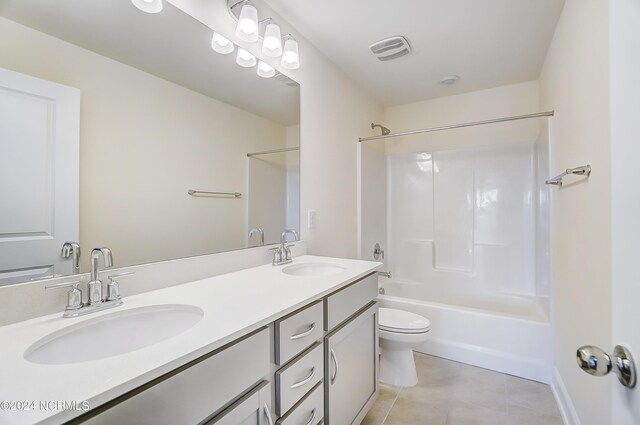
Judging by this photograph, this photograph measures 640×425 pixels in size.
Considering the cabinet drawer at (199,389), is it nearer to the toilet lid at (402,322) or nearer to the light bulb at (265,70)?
the toilet lid at (402,322)

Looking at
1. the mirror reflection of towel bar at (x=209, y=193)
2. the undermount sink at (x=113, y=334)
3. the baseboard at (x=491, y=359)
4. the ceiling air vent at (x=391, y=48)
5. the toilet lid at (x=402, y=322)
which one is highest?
the ceiling air vent at (x=391, y=48)

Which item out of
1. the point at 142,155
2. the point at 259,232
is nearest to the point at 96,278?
the point at 142,155

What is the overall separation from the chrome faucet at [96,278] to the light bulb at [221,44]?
110 cm

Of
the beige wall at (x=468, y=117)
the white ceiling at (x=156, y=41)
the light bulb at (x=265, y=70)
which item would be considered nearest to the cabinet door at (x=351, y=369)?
the white ceiling at (x=156, y=41)

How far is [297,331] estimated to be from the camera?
0.97 m

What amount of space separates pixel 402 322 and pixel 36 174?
2.03 metres

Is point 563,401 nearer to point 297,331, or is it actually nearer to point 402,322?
point 402,322

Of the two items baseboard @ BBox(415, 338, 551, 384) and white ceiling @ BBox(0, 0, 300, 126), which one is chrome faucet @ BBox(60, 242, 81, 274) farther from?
baseboard @ BBox(415, 338, 551, 384)

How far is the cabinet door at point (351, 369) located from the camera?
1.16 metres

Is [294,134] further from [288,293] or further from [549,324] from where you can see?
[549,324]

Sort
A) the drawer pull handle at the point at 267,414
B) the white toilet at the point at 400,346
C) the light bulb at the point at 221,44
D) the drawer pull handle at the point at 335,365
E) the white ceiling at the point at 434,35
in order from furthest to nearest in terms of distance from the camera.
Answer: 1. the white toilet at the point at 400,346
2. the white ceiling at the point at 434,35
3. the light bulb at the point at 221,44
4. the drawer pull handle at the point at 335,365
5. the drawer pull handle at the point at 267,414

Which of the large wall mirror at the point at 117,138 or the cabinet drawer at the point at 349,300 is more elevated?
→ the large wall mirror at the point at 117,138

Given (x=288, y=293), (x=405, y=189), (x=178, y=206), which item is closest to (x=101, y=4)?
(x=178, y=206)

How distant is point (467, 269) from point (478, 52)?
1.97m
